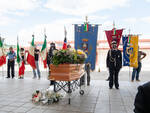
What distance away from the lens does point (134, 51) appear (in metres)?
7.30

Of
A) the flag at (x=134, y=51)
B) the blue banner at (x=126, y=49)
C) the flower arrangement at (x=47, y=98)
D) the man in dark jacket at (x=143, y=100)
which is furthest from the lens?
the blue banner at (x=126, y=49)

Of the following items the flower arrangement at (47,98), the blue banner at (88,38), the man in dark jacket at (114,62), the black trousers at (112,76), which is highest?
the blue banner at (88,38)

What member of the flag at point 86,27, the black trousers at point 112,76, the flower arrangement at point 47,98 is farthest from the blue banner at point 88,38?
the flower arrangement at point 47,98

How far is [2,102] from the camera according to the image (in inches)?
167

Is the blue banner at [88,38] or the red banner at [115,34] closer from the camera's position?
the blue banner at [88,38]

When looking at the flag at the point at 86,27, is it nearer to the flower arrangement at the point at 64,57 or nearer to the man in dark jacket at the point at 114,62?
the man in dark jacket at the point at 114,62

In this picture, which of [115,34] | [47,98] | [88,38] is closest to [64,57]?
[47,98]

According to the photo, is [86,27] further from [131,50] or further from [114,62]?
[131,50]

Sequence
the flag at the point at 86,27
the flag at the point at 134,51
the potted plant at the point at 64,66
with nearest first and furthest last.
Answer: the potted plant at the point at 64,66, the flag at the point at 86,27, the flag at the point at 134,51

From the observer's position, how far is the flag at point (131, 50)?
723cm

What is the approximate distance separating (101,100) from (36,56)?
5230mm

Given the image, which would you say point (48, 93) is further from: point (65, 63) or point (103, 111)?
point (103, 111)

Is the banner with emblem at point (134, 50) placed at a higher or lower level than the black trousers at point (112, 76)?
higher

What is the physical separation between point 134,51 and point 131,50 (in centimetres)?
14
